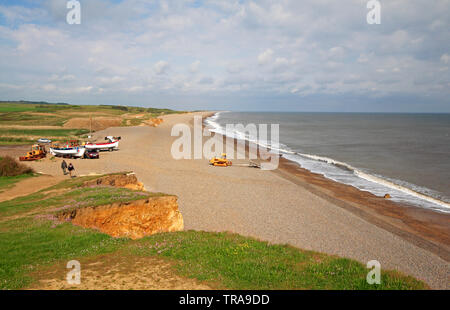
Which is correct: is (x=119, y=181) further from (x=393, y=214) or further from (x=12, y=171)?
(x=393, y=214)

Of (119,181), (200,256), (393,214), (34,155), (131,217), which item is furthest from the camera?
(34,155)

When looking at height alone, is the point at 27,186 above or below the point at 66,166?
below

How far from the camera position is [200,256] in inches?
375

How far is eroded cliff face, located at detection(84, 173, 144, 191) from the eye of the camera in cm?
2022

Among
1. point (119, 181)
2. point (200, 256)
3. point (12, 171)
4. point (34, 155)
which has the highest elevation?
point (34, 155)

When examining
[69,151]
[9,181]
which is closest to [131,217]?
[9,181]

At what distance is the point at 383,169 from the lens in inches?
1519

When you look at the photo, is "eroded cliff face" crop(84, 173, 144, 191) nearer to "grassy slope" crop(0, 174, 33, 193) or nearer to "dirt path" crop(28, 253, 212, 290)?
"grassy slope" crop(0, 174, 33, 193)

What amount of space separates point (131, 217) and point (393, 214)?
20286 mm

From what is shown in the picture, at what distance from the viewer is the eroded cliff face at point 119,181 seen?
66.3ft

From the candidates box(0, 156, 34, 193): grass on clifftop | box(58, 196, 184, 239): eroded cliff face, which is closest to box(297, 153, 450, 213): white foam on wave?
box(58, 196, 184, 239): eroded cliff face

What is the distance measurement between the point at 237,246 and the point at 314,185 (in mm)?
22025
